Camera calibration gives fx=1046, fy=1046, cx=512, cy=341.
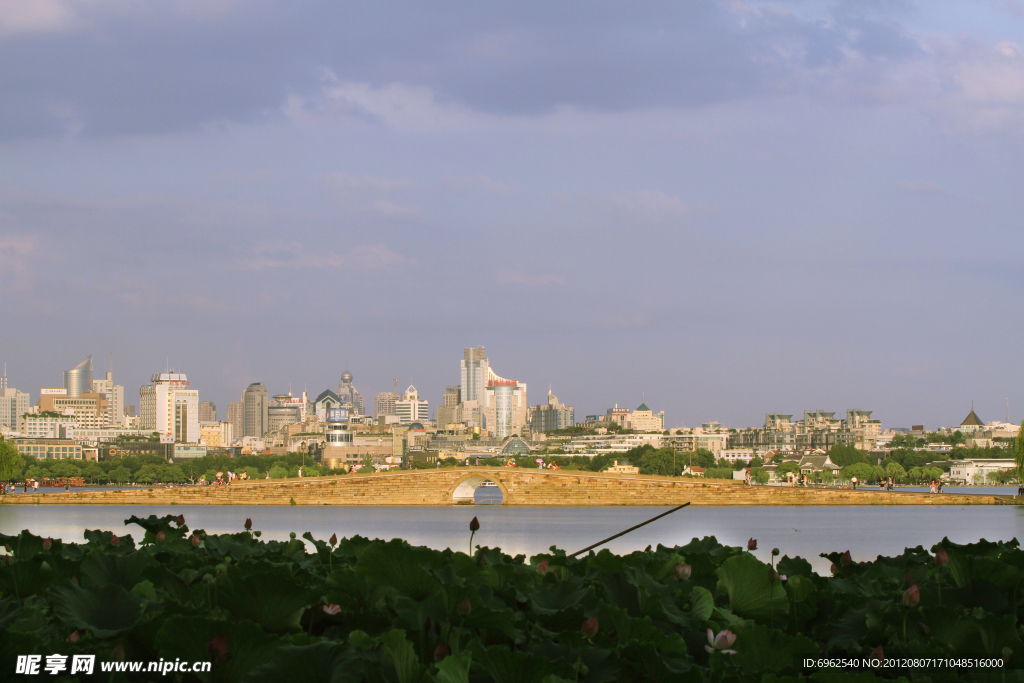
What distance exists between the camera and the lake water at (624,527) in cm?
2777

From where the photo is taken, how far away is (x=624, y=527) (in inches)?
1491

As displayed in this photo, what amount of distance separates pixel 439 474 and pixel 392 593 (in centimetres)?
5739

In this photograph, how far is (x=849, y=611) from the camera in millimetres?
3082

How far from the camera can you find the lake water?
27.8m

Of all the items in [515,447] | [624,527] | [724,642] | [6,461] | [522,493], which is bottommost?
[515,447]

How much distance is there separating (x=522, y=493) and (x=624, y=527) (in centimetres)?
2307

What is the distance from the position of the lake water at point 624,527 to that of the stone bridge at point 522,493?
1719mm

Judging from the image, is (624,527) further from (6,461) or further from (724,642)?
(724,642)

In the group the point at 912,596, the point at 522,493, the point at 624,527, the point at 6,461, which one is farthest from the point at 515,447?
the point at 912,596

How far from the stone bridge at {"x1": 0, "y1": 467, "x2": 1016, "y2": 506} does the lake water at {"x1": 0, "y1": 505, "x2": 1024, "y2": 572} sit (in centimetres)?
172

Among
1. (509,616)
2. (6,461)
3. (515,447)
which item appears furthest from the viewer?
(515,447)

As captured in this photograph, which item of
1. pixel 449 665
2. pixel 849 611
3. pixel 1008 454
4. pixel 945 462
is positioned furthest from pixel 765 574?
pixel 1008 454

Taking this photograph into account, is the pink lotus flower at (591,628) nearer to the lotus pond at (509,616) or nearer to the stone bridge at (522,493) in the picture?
the lotus pond at (509,616)

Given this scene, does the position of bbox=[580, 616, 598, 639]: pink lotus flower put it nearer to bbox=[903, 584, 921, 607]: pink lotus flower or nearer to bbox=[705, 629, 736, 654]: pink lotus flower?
bbox=[705, 629, 736, 654]: pink lotus flower
